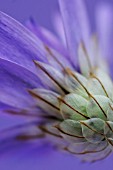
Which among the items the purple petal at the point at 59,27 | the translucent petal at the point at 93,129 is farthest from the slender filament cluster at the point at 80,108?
the purple petal at the point at 59,27

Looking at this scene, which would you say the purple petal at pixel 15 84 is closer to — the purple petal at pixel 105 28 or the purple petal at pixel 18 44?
the purple petal at pixel 18 44

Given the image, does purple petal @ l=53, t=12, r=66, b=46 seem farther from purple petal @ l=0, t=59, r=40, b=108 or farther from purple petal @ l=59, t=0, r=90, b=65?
purple petal @ l=0, t=59, r=40, b=108

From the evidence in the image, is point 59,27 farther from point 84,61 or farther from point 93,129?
point 93,129

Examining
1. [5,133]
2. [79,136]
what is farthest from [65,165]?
[79,136]

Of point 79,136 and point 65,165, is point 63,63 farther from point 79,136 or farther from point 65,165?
point 65,165

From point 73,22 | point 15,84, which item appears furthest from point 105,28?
point 15,84

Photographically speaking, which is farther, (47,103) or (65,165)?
(65,165)
